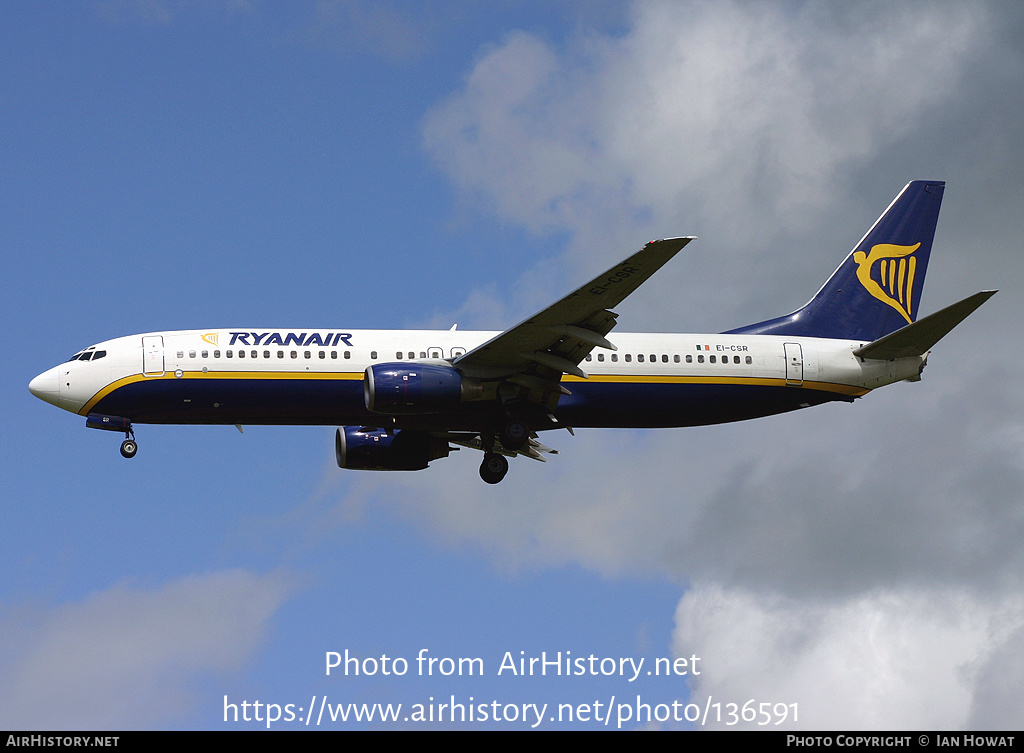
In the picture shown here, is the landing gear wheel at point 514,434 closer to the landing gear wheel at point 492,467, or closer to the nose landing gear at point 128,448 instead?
the landing gear wheel at point 492,467

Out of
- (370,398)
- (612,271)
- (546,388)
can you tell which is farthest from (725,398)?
(370,398)

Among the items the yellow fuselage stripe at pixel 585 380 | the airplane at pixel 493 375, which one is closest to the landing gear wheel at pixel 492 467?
the airplane at pixel 493 375

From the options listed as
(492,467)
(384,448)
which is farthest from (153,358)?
(492,467)

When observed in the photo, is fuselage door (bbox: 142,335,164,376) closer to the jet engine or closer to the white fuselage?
the white fuselage

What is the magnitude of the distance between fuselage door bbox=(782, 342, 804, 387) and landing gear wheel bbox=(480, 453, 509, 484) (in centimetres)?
932

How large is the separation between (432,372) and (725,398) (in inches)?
371

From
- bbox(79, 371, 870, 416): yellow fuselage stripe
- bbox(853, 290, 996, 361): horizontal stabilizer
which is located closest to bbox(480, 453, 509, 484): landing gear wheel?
bbox(79, 371, 870, 416): yellow fuselage stripe

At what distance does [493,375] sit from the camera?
3688cm

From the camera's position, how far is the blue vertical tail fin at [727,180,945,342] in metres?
42.4

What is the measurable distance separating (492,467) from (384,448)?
437 cm

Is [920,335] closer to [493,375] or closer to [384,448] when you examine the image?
[493,375]

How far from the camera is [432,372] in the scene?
36250 mm
